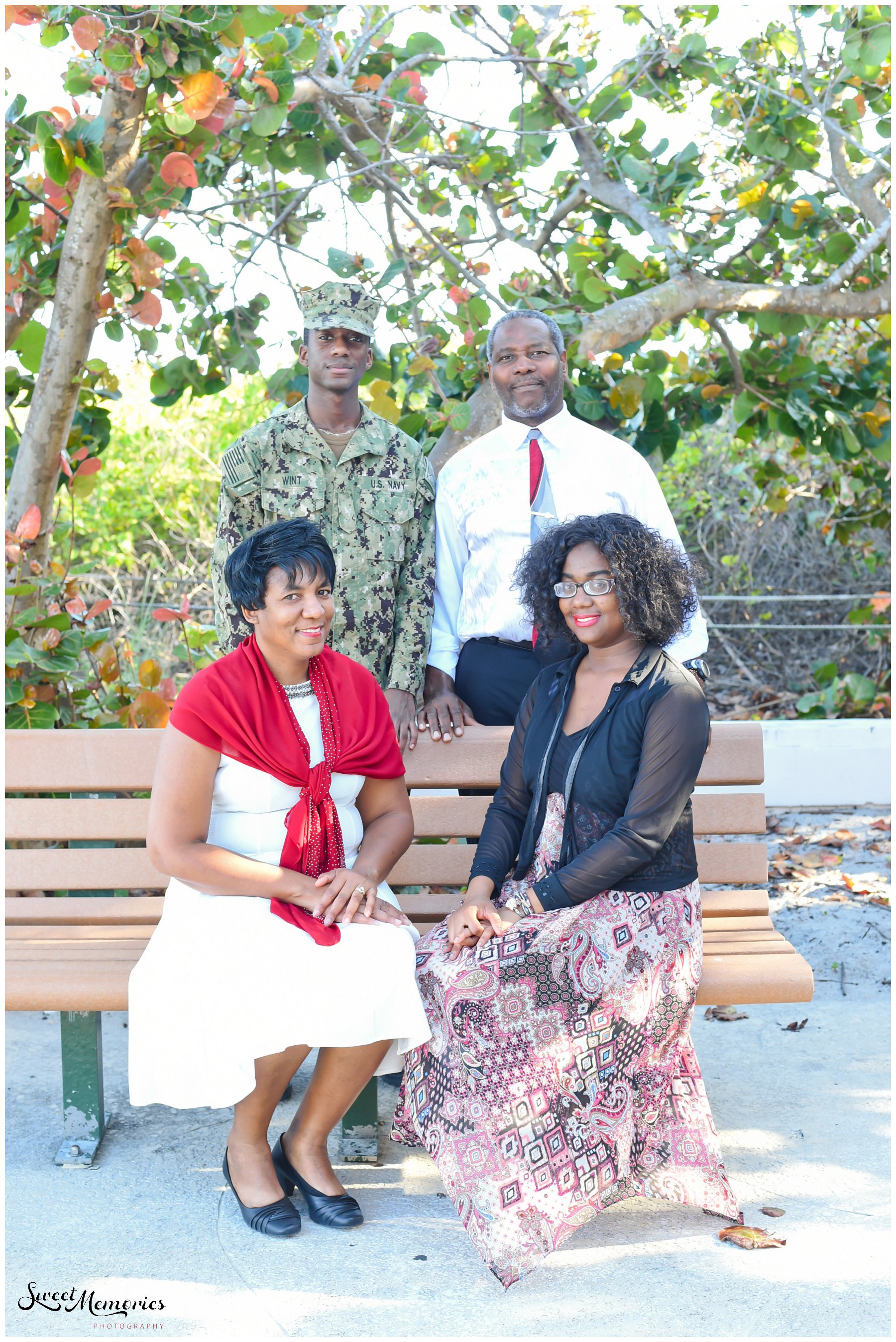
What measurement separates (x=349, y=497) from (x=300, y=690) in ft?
2.39

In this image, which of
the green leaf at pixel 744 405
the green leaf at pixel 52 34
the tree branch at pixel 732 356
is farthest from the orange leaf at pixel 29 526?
the green leaf at pixel 744 405

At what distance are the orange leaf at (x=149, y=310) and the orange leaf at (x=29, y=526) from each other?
919 mm

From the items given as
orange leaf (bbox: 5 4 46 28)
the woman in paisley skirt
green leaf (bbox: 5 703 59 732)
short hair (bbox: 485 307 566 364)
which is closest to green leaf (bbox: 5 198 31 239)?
orange leaf (bbox: 5 4 46 28)

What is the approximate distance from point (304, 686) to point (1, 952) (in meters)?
1.08

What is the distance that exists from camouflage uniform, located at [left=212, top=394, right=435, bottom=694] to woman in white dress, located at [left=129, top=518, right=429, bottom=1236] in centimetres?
50

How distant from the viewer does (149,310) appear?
4273 mm

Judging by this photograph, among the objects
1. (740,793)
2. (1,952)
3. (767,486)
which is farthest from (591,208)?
(1,952)

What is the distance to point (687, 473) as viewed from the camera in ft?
29.1

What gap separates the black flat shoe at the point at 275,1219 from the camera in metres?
2.63

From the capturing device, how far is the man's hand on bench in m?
3.46

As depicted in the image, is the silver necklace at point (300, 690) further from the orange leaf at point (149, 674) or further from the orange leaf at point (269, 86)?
the orange leaf at point (269, 86)

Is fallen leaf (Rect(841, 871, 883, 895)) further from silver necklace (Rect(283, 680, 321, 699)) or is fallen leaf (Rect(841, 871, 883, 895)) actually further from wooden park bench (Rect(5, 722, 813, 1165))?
silver necklace (Rect(283, 680, 321, 699))

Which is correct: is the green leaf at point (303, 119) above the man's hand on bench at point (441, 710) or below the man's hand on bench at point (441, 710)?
above

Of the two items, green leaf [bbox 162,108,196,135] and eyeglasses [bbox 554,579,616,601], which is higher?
green leaf [bbox 162,108,196,135]
